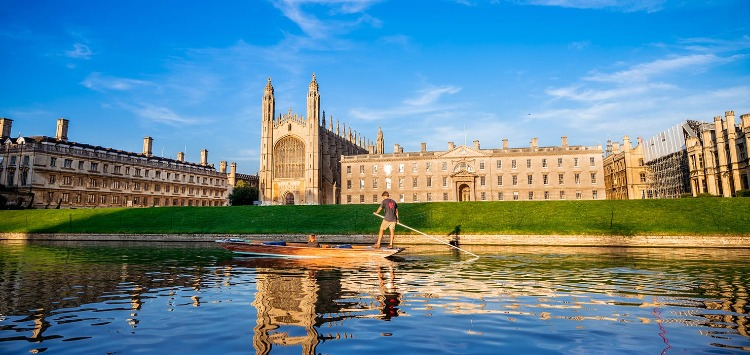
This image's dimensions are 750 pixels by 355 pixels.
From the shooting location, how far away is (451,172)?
78562 millimetres

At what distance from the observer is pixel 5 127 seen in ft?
243

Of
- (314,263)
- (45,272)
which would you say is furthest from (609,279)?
(45,272)

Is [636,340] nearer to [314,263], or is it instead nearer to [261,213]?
[314,263]

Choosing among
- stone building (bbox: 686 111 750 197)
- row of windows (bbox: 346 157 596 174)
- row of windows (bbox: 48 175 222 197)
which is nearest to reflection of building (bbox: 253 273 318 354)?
row of windows (bbox: 346 157 596 174)

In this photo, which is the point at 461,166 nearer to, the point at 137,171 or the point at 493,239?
the point at 493,239

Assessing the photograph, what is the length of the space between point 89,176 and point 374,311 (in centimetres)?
8435

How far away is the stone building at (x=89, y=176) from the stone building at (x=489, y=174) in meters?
41.9

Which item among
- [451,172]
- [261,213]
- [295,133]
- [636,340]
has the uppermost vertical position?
[295,133]

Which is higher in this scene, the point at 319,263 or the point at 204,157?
the point at 204,157

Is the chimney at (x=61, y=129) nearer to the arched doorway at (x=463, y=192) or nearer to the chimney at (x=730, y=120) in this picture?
the arched doorway at (x=463, y=192)

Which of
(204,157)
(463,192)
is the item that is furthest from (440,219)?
(204,157)

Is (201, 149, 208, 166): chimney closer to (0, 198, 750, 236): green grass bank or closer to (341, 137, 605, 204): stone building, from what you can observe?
(341, 137, 605, 204): stone building

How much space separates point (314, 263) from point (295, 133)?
2850 inches

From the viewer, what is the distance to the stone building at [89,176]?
220 feet
